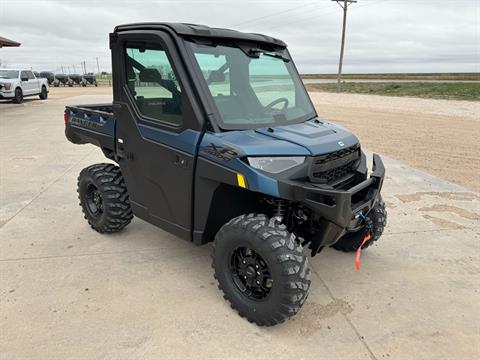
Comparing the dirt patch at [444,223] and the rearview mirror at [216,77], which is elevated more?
the rearview mirror at [216,77]

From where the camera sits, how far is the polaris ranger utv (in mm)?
2838

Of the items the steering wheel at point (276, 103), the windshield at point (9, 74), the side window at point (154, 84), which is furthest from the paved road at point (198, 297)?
the windshield at point (9, 74)

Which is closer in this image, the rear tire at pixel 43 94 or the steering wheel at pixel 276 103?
the steering wheel at pixel 276 103

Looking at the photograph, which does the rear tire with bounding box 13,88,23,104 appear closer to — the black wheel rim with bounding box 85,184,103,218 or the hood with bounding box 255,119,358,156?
the black wheel rim with bounding box 85,184,103,218

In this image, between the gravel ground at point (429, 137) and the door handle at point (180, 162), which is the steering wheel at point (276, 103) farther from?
the gravel ground at point (429, 137)

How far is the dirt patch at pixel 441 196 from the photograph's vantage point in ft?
19.2

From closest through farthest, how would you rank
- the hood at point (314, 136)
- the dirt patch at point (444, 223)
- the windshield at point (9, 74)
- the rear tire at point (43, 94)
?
the hood at point (314, 136)
the dirt patch at point (444, 223)
the windshield at point (9, 74)
the rear tire at point (43, 94)

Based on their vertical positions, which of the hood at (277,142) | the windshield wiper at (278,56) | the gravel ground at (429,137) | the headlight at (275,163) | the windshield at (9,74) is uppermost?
the windshield wiper at (278,56)

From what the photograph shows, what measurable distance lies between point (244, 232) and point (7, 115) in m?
15.6

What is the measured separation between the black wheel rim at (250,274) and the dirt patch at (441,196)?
3.40 meters

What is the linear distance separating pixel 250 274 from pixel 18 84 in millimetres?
21074

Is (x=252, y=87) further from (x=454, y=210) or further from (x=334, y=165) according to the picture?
(x=454, y=210)

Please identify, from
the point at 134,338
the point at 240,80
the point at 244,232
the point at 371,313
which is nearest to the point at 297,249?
the point at 244,232

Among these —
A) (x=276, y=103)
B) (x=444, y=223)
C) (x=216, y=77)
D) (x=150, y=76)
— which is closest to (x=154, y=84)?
(x=150, y=76)
